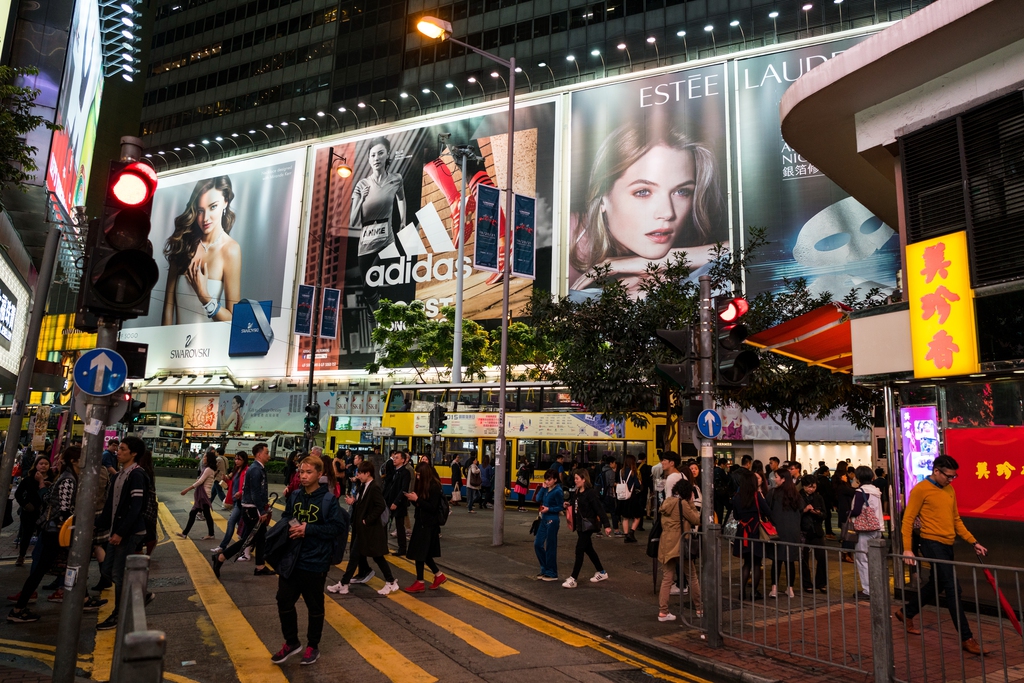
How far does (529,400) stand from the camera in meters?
23.9

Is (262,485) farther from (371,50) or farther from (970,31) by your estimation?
(371,50)

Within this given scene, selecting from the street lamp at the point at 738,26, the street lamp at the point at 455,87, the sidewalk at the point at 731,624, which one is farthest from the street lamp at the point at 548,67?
the sidewalk at the point at 731,624

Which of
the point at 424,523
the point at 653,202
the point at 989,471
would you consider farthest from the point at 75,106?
the point at 653,202

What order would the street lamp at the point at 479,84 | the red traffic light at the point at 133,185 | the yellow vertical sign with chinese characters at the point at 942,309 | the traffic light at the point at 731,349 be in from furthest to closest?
the street lamp at the point at 479,84
the yellow vertical sign with chinese characters at the point at 942,309
the traffic light at the point at 731,349
the red traffic light at the point at 133,185

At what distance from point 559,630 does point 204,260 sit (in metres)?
54.9

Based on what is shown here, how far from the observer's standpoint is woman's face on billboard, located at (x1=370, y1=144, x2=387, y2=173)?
163ft

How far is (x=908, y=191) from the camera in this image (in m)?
9.58

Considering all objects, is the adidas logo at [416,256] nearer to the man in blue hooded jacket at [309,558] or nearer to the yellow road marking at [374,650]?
the yellow road marking at [374,650]

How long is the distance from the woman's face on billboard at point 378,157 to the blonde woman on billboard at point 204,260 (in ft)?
43.5

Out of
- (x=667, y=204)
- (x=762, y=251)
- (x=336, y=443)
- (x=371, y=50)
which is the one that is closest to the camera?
(x=336, y=443)

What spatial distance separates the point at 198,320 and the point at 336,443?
29656 mm

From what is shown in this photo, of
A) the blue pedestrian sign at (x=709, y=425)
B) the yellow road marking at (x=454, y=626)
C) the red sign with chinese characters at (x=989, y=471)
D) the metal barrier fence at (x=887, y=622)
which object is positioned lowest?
the yellow road marking at (x=454, y=626)

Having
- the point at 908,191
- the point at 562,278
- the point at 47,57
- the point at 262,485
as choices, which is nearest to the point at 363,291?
the point at 562,278

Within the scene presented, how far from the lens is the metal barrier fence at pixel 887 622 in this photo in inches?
209
